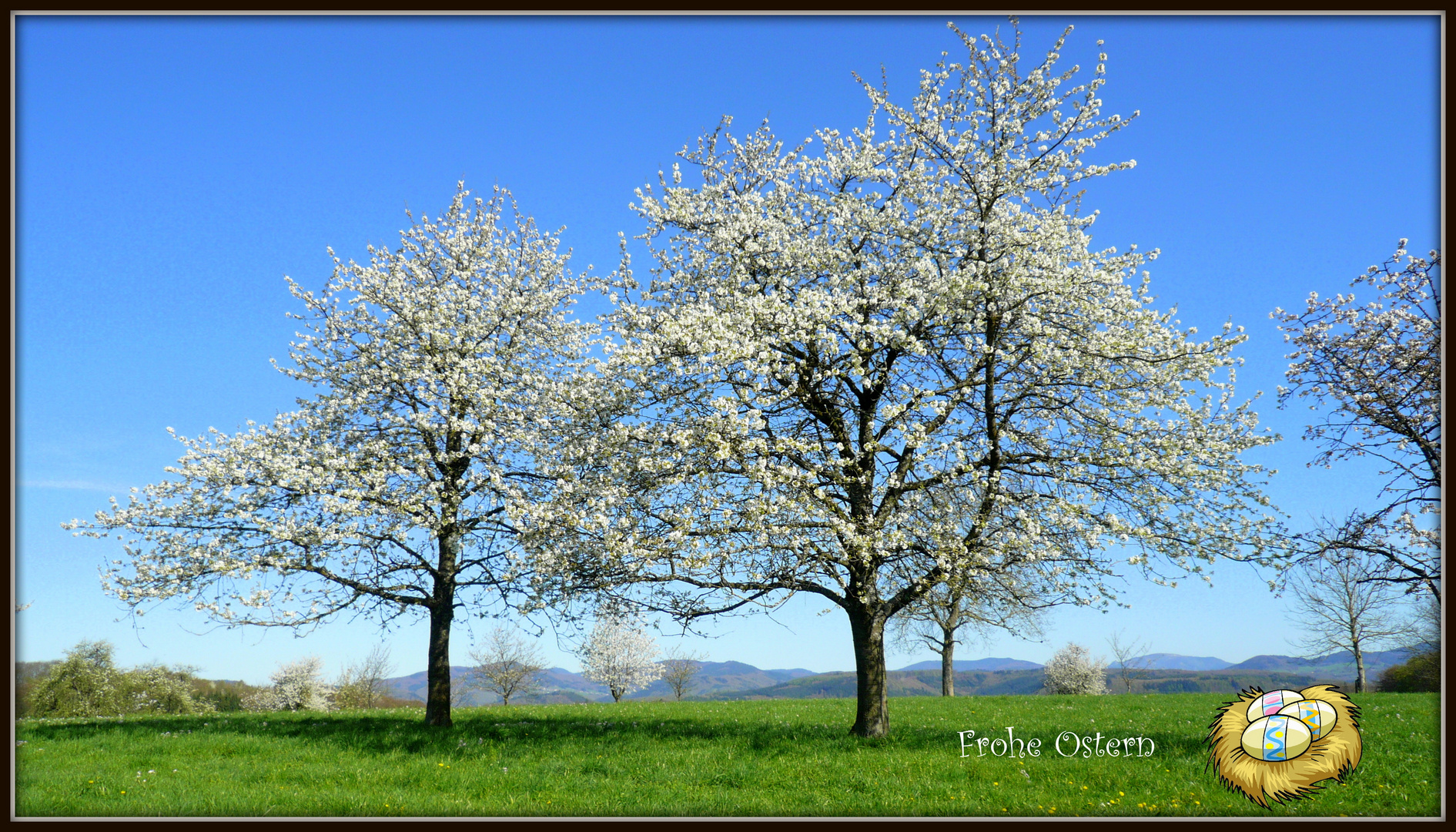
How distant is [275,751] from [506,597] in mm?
5587

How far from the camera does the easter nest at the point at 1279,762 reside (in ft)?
36.3

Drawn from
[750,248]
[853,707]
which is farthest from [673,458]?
[853,707]

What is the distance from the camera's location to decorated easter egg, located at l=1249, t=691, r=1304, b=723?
10.6 metres

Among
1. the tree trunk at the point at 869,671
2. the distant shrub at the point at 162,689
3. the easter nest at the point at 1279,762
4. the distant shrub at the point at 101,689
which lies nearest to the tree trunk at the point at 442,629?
the tree trunk at the point at 869,671

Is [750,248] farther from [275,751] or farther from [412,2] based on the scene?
[275,751]

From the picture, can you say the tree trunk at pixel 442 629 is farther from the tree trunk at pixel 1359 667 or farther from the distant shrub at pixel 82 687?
the tree trunk at pixel 1359 667

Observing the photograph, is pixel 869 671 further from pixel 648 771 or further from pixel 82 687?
pixel 82 687

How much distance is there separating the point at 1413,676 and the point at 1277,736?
39.1m

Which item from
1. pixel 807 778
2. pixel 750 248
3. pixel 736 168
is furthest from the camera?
pixel 736 168

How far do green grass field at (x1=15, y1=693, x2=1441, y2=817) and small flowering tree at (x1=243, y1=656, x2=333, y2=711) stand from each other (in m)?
16.5

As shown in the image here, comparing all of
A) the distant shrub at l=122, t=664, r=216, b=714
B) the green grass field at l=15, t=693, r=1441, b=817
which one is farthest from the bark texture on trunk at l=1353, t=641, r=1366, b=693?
the distant shrub at l=122, t=664, r=216, b=714

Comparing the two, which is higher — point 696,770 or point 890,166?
point 890,166

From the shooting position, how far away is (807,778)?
13.6 m

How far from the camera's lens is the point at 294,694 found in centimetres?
3831
